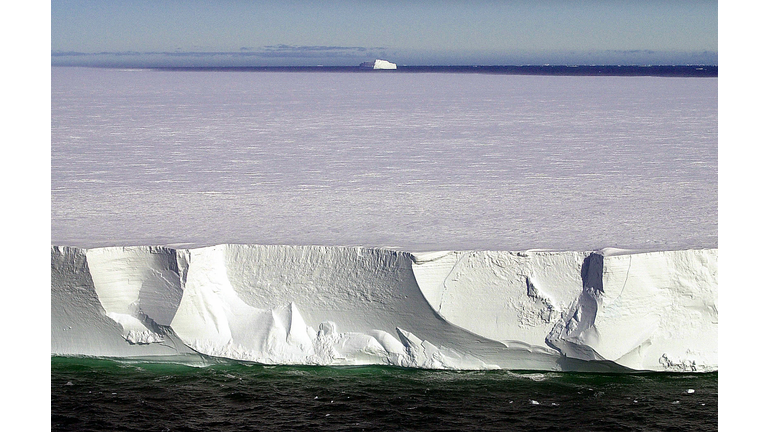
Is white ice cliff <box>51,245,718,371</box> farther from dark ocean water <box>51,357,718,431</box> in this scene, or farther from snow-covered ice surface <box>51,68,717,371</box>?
dark ocean water <box>51,357,718,431</box>

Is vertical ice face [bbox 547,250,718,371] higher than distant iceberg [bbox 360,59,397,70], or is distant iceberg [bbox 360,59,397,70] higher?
distant iceberg [bbox 360,59,397,70]

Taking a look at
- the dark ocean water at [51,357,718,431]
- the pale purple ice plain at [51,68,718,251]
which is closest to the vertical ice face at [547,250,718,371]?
the dark ocean water at [51,357,718,431]

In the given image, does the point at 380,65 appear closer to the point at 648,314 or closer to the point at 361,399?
the point at 648,314

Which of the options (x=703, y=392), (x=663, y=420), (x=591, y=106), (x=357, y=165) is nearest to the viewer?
(x=663, y=420)

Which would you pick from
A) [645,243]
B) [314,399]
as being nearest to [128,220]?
[314,399]

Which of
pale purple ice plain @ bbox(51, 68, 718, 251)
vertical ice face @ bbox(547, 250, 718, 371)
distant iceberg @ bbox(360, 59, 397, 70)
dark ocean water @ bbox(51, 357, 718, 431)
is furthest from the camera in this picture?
distant iceberg @ bbox(360, 59, 397, 70)

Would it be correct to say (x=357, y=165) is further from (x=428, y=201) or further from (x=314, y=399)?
(x=314, y=399)

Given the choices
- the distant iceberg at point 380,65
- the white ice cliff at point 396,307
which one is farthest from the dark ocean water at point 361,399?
the distant iceberg at point 380,65

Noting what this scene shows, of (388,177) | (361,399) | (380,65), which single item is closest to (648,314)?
(361,399)
